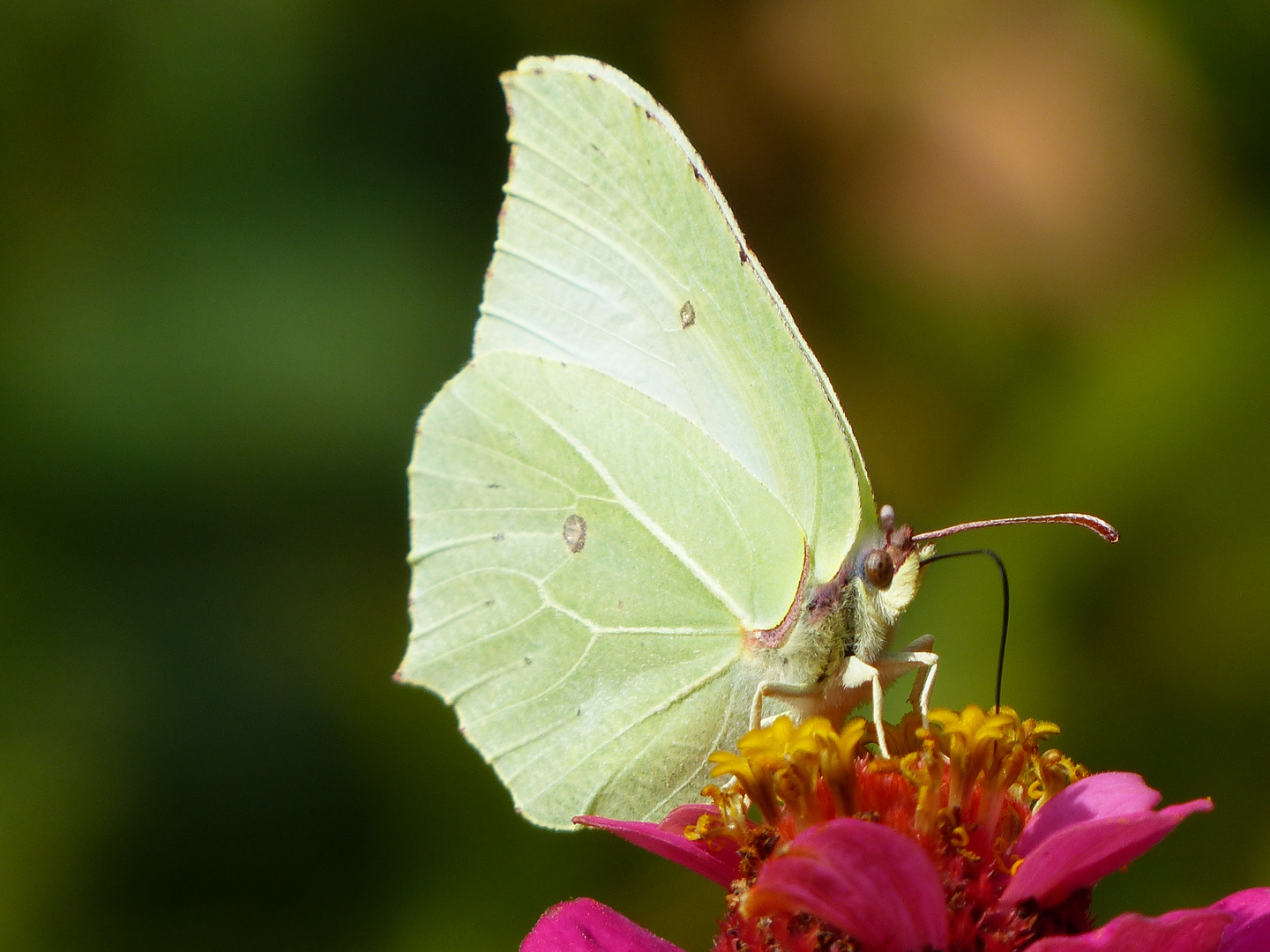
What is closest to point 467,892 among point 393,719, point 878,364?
point 393,719

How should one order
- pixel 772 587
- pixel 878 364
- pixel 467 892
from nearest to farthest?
pixel 772 587, pixel 467 892, pixel 878 364

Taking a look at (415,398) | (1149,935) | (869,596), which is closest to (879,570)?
(869,596)

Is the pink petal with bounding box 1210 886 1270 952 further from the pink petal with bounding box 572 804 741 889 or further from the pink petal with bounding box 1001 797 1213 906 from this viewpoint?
the pink petal with bounding box 572 804 741 889

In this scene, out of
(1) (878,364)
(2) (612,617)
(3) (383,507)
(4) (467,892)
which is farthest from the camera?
(1) (878,364)

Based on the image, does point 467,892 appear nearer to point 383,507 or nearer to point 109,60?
point 383,507

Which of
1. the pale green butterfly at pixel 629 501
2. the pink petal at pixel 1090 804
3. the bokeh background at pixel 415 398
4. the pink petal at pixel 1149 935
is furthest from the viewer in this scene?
the bokeh background at pixel 415 398

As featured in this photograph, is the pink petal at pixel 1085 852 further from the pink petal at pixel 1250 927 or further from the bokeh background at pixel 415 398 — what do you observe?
the bokeh background at pixel 415 398

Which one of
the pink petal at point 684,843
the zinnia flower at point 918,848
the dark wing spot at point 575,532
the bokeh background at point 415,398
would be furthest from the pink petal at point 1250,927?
the bokeh background at point 415,398
